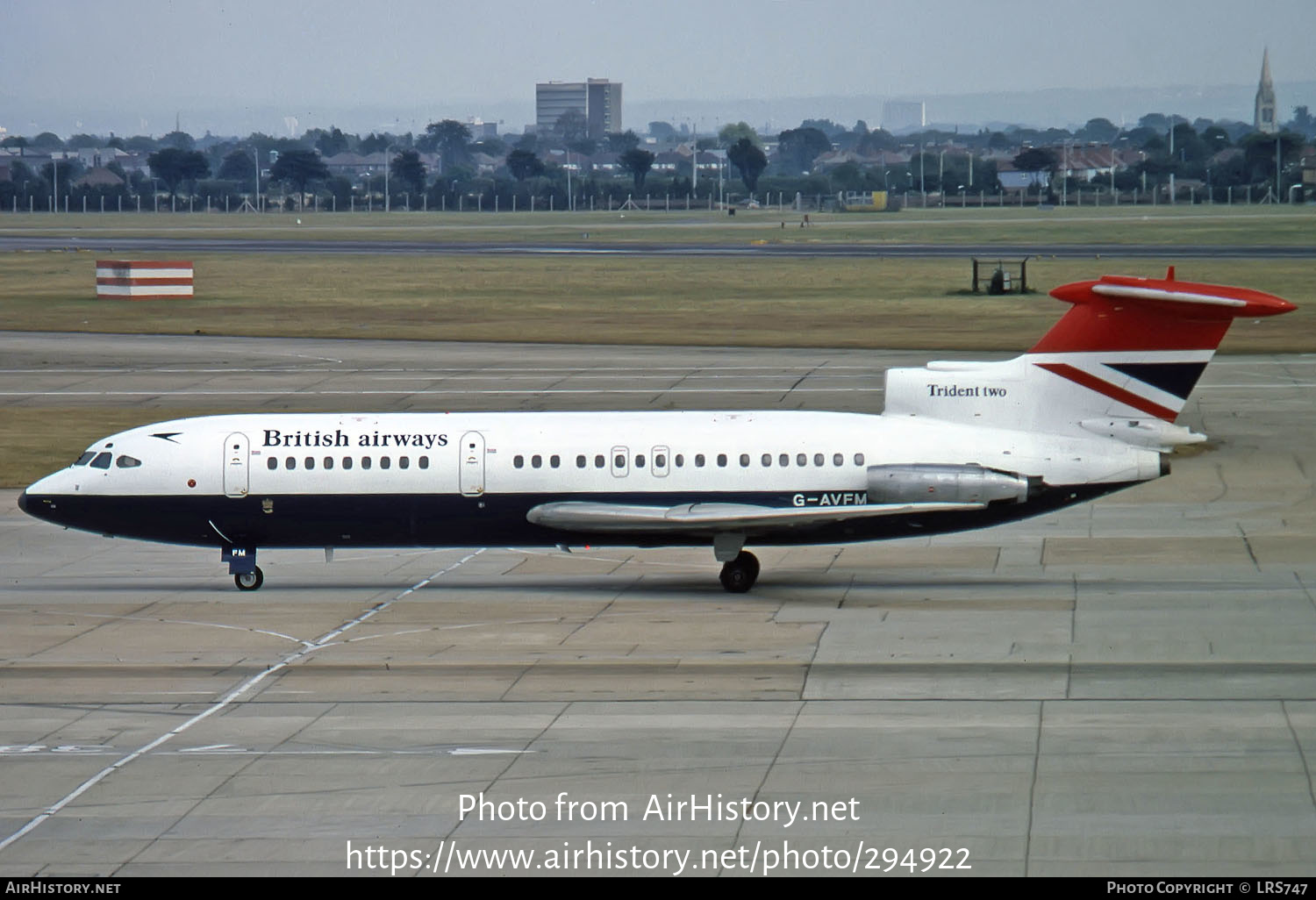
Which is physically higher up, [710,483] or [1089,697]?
[710,483]

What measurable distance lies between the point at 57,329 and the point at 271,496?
58.4 m

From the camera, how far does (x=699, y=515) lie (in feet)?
102

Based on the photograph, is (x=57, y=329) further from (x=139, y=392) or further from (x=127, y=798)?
(x=127, y=798)

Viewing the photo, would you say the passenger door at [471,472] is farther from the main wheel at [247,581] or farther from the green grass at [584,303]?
the green grass at [584,303]

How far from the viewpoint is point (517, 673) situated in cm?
2577

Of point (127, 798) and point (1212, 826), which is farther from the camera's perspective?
point (127, 798)

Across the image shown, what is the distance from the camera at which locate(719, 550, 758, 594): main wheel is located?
32094 millimetres

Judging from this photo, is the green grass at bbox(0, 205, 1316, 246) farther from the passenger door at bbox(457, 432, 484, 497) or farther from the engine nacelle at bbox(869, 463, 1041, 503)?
the passenger door at bbox(457, 432, 484, 497)

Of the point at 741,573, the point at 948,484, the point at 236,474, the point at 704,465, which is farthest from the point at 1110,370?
the point at 236,474

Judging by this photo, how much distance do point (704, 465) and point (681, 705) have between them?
28.6 feet

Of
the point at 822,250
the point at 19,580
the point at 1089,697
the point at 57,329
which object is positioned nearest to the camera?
the point at 1089,697

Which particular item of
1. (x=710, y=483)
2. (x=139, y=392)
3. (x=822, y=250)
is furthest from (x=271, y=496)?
(x=822, y=250)

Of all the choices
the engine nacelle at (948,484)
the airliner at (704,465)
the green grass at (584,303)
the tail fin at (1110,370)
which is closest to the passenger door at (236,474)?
the airliner at (704,465)

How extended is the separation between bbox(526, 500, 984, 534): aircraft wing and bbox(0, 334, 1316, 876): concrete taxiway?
1.43 m
